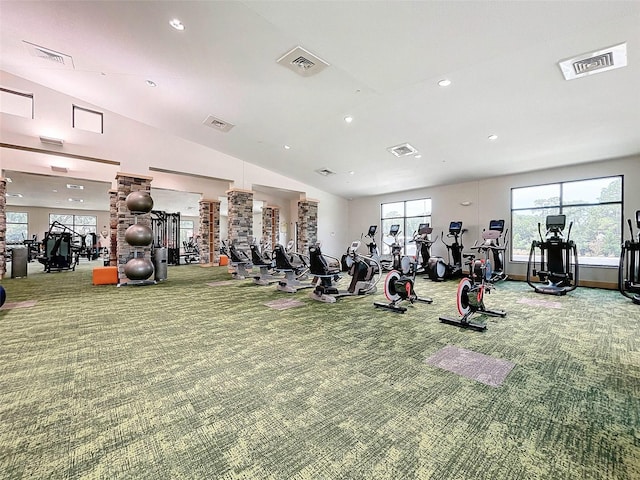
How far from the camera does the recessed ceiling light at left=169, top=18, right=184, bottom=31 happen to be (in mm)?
3570

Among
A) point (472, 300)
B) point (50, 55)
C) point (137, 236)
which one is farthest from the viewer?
point (137, 236)

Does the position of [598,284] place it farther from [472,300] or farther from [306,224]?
[306,224]

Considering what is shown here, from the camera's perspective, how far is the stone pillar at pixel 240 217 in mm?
9297

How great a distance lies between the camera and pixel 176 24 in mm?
3625

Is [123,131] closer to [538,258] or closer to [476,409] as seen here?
[476,409]

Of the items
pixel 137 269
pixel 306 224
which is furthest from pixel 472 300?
pixel 306 224

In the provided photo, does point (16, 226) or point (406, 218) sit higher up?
point (406, 218)

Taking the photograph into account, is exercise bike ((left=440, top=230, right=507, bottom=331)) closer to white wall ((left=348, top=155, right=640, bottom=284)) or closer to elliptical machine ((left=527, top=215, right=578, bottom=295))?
elliptical machine ((left=527, top=215, right=578, bottom=295))

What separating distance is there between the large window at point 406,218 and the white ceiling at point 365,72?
2679 mm

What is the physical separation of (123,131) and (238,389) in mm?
7818

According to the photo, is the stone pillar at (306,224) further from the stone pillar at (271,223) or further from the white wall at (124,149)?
the stone pillar at (271,223)

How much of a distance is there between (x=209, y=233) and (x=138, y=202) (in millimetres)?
5076

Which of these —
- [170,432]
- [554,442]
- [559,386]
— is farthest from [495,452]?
[170,432]

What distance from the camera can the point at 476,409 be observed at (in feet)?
6.18
